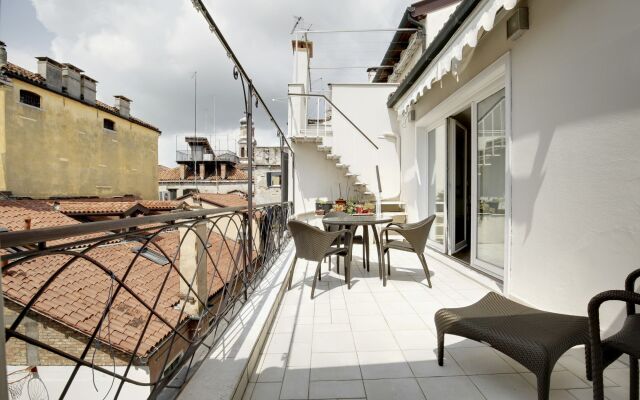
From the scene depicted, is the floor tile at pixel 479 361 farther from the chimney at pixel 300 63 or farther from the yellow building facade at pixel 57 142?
the yellow building facade at pixel 57 142

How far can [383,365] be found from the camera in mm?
1845

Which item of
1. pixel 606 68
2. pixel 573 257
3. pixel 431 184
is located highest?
pixel 606 68

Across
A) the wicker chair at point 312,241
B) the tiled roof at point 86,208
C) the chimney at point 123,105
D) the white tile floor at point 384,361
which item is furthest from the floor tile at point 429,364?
the chimney at point 123,105

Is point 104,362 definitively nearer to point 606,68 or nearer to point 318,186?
point 318,186

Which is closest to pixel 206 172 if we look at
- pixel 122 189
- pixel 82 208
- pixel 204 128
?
pixel 122 189

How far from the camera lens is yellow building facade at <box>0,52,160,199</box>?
469 inches

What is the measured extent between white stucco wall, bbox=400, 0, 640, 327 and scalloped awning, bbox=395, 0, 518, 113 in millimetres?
373

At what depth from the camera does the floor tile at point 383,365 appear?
1755 millimetres

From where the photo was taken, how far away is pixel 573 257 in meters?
2.15

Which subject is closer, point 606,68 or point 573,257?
point 606,68

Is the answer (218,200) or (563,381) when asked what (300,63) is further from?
(218,200)

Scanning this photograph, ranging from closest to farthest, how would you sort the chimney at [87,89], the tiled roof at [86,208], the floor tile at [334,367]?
the floor tile at [334,367] < the tiled roof at [86,208] < the chimney at [87,89]

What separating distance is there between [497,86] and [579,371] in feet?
9.27

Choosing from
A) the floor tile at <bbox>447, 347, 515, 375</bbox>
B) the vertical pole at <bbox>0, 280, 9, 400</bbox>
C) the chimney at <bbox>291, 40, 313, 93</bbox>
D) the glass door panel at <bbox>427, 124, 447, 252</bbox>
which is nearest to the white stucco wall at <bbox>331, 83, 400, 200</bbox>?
the chimney at <bbox>291, 40, 313, 93</bbox>
